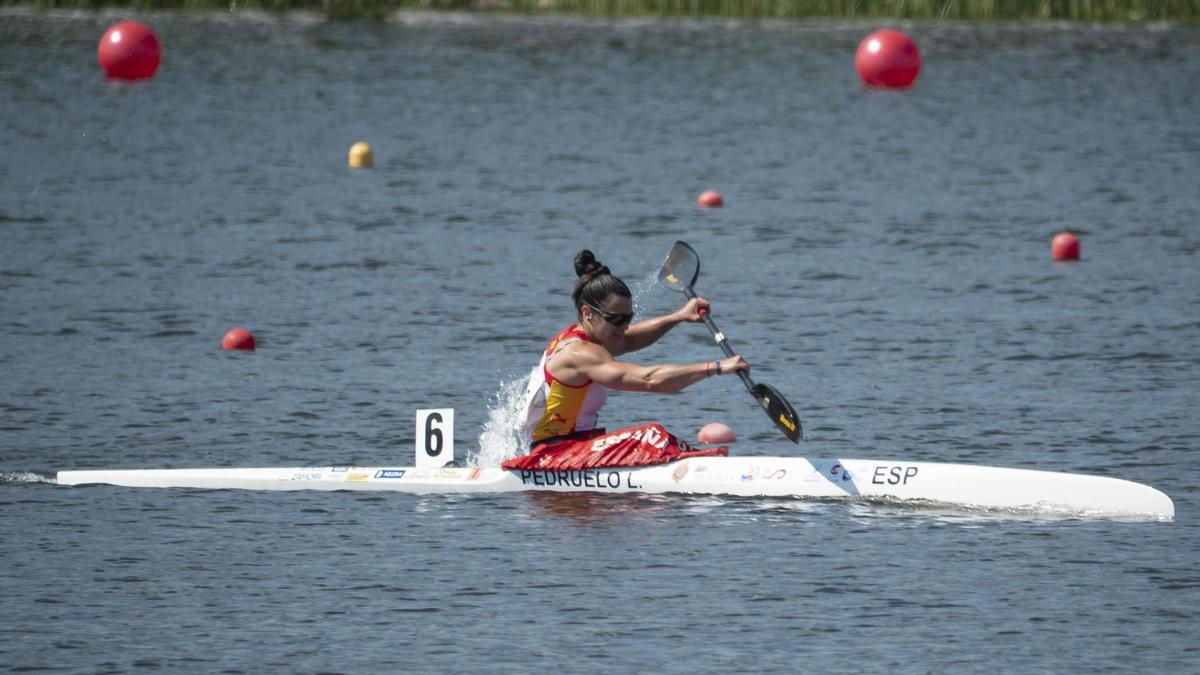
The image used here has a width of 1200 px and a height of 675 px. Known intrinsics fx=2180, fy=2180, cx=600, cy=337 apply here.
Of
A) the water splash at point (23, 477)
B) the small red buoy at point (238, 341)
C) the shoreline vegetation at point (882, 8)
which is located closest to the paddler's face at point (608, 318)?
the water splash at point (23, 477)

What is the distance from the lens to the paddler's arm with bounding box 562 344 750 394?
12727 mm

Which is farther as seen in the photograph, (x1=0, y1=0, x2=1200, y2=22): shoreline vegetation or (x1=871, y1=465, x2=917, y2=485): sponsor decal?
(x1=0, y1=0, x2=1200, y2=22): shoreline vegetation

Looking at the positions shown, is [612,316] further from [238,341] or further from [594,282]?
[238,341]

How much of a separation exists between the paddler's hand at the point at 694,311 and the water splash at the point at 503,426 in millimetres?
1046

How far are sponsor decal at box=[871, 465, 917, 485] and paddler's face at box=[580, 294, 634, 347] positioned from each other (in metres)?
1.76

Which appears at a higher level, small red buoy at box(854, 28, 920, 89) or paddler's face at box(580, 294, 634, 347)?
small red buoy at box(854, 28, 920, 89)

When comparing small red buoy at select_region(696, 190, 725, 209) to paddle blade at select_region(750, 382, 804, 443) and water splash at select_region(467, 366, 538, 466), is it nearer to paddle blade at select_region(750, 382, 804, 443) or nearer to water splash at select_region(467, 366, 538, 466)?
water splash at select_region(467, 366, 538, 466)

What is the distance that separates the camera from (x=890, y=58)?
32.2m

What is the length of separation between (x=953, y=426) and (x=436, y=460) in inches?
157

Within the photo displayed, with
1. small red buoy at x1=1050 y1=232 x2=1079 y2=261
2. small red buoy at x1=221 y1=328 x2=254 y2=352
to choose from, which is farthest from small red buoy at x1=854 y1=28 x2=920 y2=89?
small red buoy at x1=221 y1=328 x2=254 y2=352

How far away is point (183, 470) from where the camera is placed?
13.7 m

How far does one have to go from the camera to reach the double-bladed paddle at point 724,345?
13156mm

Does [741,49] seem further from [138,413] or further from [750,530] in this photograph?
[750,530]

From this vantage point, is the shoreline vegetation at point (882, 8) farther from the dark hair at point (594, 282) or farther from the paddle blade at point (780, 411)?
the dark hair at point (594, 282)
